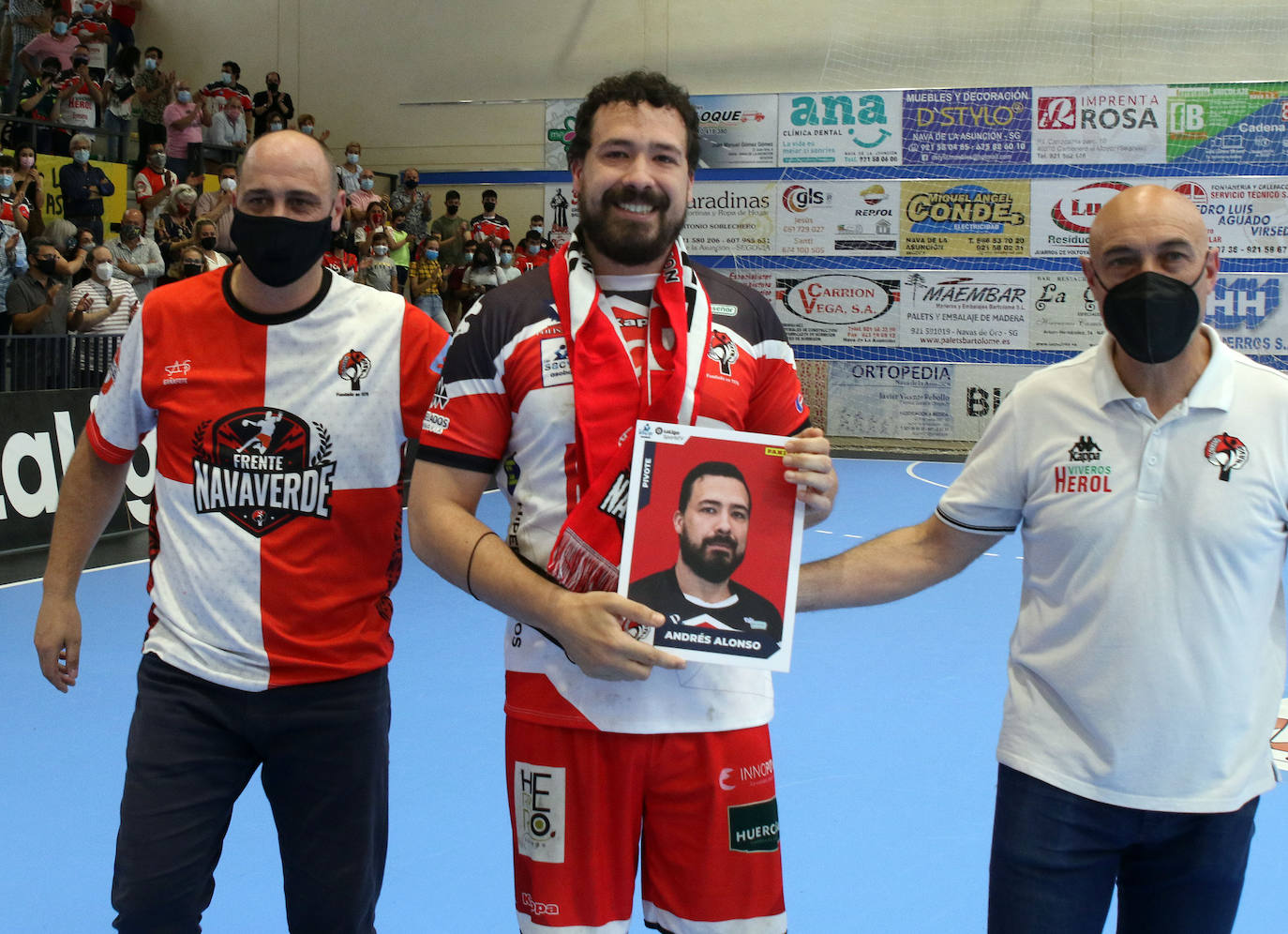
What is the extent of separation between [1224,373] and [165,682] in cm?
234

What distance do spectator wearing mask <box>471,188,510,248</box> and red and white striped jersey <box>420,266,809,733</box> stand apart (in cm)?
1624

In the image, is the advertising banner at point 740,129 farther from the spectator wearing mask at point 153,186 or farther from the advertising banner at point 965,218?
the spectator wearing mask at point 153,186

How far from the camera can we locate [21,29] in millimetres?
16453

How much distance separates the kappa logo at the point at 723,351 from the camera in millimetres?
2547

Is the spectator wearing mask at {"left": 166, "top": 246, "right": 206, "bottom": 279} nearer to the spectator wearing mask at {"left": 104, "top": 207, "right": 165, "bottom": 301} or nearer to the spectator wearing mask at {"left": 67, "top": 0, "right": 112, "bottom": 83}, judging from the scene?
the spectator wearing mask at {"left": 104, "top": 207, "right": 165, "bottom": 301}

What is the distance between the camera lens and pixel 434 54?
20.6 metres

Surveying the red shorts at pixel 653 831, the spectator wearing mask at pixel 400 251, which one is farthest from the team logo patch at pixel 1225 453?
the spectator wearing mask at pixel 400 251

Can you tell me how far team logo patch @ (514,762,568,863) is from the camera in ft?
8.17

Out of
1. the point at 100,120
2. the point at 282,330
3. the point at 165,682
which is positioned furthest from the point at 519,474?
the point at 100,120

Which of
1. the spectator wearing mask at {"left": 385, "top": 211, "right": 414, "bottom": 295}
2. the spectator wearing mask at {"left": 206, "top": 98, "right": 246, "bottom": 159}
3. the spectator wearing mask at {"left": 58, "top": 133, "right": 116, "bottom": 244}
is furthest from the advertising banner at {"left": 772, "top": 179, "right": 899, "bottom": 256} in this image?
the spectator wearing mask at {"left": 58, "top": 133, "right": 116, "bottom": 244}

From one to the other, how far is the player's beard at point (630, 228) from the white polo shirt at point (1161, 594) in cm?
85

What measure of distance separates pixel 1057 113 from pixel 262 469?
17315mm

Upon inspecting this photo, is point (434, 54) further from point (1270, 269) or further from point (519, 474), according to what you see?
point (519, 474)

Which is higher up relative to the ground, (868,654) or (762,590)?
(762,590)
